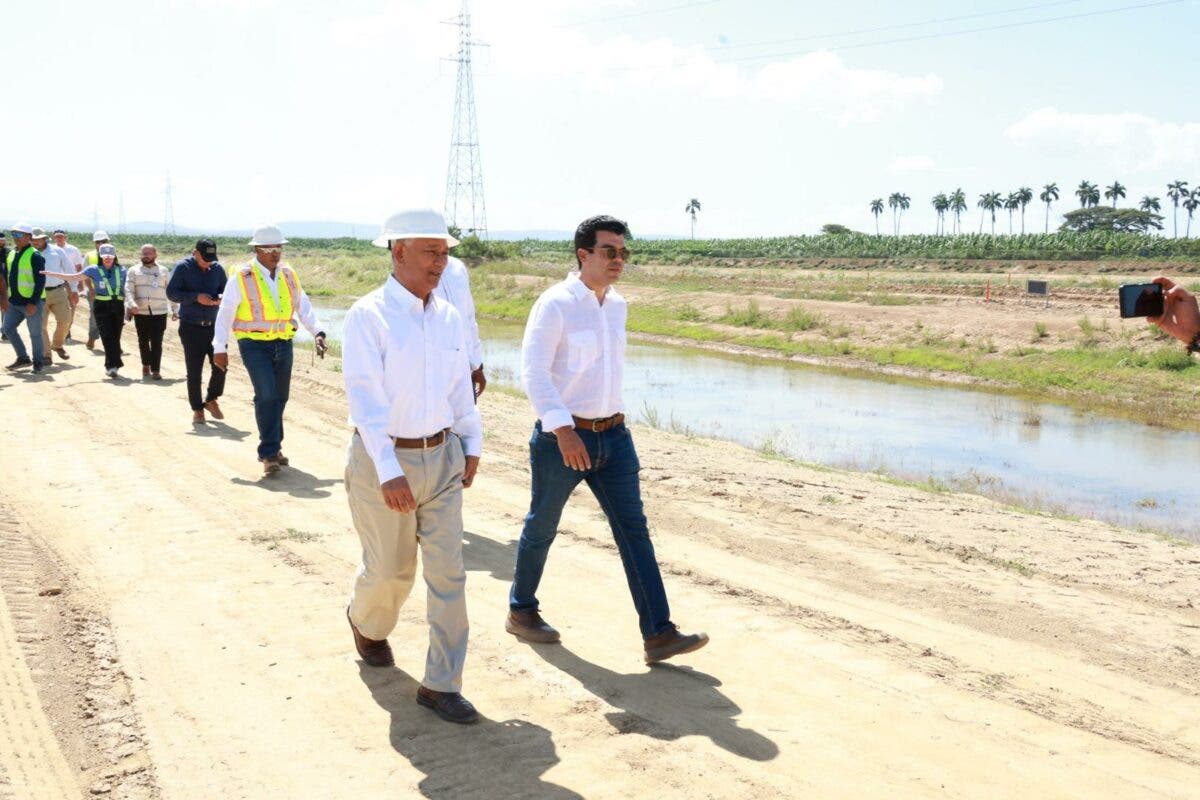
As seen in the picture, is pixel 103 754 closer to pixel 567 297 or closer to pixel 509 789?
pixel 509 789

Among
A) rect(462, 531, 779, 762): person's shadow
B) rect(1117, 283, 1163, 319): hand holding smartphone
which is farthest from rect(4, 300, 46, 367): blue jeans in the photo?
rect(1117, 283, 1163, 319): hand holding smartphone

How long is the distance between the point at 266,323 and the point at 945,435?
11.1m

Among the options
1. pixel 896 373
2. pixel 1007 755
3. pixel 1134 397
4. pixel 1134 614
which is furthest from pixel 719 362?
pixel 1007 755

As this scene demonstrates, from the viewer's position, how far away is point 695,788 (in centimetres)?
419

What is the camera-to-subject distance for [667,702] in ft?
16.4

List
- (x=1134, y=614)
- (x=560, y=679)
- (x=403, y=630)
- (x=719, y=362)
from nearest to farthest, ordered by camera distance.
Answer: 1. (x=560, y=679)
2. (x=403, y=630)
3. (x=1134, y=614)
4. (x=719, y=362)

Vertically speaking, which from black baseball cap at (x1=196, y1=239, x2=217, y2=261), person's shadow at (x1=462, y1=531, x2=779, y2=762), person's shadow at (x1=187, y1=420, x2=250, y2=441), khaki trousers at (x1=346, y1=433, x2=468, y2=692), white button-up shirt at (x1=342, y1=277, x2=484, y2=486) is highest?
black baseball cap at (x1=196, y1=239, x2=217, y2=261)

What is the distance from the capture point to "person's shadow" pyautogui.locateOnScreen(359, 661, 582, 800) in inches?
163

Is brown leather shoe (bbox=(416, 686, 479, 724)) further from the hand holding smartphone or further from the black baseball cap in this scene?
the black baseball cap

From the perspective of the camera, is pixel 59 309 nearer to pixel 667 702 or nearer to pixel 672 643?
pixel 672 643

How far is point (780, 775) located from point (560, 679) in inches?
49.9

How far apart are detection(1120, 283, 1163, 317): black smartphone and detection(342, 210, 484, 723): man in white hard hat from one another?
250 cm

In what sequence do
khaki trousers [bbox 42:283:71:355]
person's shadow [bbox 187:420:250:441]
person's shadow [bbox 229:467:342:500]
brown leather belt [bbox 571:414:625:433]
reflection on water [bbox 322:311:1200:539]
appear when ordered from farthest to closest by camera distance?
khaki trousers [bbox 42:283:71:355] → reflection on water [bbox 322:311:1200:539] → person's shadow [bbox 187:420:250:441] → person's shadow [bbox 229:467:342:500] → brown leather belt [bbox 571:414:625:433]

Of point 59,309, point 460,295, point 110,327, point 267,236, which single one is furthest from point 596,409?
point 59,309
